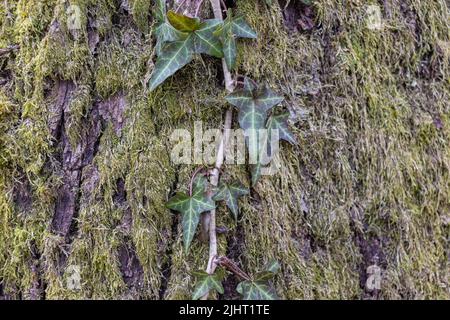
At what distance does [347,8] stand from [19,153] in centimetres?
120

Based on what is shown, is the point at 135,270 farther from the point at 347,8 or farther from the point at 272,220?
the point at 347,8

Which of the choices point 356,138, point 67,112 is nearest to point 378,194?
point 356,138

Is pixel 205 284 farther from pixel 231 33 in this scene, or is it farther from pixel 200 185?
pixel 231 33

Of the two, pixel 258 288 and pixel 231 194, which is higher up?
pixel 231 194

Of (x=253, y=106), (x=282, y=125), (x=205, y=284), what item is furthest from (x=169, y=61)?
(x=205, y=284)

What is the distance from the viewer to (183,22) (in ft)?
3.86

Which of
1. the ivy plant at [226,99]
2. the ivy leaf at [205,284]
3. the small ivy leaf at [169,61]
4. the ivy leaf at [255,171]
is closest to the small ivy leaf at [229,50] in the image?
the ivy plant at [226,99]

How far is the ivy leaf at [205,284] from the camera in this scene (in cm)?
116

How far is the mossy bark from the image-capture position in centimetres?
124

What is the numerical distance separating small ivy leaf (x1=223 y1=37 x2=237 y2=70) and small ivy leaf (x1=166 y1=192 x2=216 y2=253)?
16.1 inches

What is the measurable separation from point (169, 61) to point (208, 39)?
0.13 meters

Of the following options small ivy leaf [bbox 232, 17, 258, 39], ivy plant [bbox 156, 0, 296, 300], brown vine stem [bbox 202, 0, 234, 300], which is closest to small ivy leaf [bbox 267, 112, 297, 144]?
ivy plant [bbox 156, 0, 296, 300]

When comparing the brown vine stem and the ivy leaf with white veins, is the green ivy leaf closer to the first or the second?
the brown vine stem
